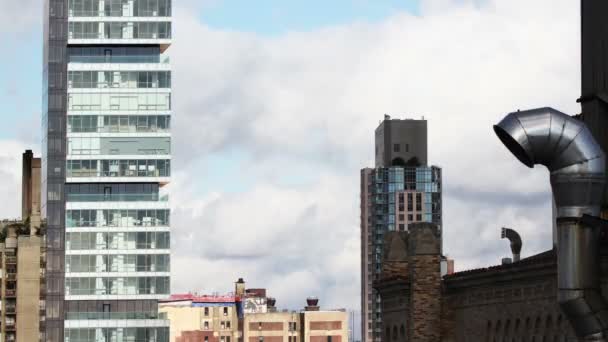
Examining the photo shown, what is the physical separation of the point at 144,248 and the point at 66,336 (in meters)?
9.29

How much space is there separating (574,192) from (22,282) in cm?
12676

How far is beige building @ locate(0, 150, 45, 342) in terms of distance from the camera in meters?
161

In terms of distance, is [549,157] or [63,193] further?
[63,193]

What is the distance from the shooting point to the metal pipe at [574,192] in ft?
139

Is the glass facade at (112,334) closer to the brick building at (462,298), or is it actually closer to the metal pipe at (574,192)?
the brick building at (462,298)

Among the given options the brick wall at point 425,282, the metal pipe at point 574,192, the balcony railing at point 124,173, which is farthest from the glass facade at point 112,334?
the metal pipe at point 574,192

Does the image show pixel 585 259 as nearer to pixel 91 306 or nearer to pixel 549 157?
Result: pixel 549 157

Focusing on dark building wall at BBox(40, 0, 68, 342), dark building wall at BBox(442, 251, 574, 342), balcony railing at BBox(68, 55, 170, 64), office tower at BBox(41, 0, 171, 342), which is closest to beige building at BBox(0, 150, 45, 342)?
dark building wall at BBox(40, 0, 68, 342)

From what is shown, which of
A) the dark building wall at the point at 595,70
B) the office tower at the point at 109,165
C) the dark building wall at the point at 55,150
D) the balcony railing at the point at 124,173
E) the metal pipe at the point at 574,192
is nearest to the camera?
the metal pipe at the point at 574,192

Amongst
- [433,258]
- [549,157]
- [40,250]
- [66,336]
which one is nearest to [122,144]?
[66,336]

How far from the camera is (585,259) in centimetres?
4225

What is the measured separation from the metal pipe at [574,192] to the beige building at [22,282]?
121 m

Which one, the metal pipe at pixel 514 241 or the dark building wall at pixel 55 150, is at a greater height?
the dark building wall at pixel 55 150

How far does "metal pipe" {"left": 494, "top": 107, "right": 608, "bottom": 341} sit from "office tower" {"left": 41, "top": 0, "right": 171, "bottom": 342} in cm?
8090
